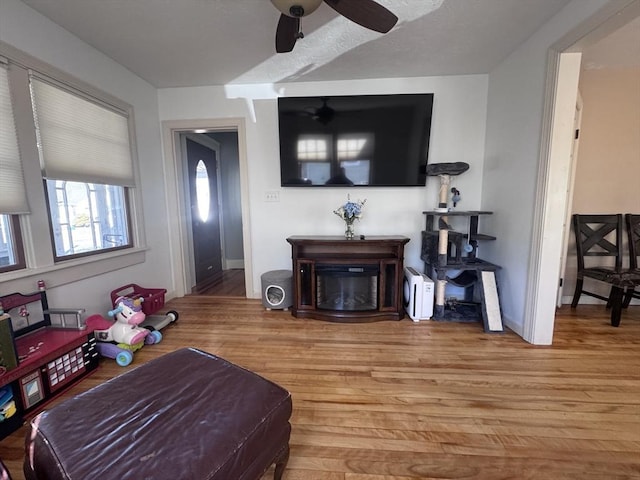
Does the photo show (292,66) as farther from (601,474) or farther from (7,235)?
(601,474)

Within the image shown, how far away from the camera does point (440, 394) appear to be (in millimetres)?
1534

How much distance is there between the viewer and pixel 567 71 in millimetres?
1806

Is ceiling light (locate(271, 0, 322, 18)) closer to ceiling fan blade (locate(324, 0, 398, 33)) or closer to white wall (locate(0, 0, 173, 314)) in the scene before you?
ceiling fan blade (locate(324, 0, 398, 33))

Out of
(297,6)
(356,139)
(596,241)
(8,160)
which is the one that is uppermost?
(297,6)

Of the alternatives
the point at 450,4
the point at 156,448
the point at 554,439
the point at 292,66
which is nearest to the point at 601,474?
the point at 554,439

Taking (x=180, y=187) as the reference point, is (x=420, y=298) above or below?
below

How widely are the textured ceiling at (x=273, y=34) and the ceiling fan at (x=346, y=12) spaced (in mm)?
A: 346

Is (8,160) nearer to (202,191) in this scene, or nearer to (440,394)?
(202,191)

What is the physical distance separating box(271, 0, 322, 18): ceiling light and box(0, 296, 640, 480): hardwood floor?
6.54 feet

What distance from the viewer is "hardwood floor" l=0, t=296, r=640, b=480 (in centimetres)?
113

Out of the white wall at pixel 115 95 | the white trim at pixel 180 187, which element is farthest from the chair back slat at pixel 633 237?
the white wall at pixel 115 95

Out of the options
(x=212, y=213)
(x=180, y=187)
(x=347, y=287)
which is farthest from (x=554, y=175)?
(x=212, y=213)

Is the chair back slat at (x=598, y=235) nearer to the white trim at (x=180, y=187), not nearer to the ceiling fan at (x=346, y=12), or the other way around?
the ceiling fan at (x=346, y=12)

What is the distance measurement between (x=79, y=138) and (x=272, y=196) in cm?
169
